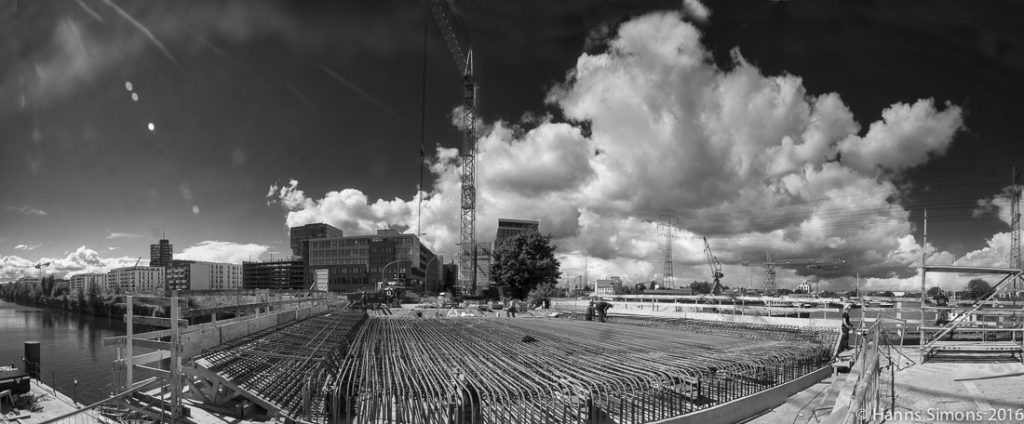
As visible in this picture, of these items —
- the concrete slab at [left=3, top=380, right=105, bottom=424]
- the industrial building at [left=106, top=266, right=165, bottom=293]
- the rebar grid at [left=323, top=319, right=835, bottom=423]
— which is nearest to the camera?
the rebar grid at [left=323, top=319, right=835, bottom=423]

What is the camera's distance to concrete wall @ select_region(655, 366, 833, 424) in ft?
27.6

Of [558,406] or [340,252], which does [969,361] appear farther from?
[340,252]

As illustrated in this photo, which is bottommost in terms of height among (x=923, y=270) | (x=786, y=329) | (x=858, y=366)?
(x=786, y=329)

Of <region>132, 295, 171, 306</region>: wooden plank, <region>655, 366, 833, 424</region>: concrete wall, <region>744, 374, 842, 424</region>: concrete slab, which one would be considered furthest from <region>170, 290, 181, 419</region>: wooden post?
<region>744, 374, 842, 424</region>: concrete slab

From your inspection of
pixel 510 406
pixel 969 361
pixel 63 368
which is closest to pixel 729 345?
pixel 969 361

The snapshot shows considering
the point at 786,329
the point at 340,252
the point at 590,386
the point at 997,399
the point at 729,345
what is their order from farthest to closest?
1. the point at 340,252
2. the point at 786,329
3. the point at 729,345
4. the point at 997,399
5. the point at 590,386

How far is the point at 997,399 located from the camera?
8984 millimetres

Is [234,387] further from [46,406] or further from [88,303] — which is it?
[88,303]

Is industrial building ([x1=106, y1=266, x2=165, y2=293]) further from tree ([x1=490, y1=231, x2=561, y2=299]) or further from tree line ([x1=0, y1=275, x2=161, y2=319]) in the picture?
tree ([x1=490, y1=231, x2=561, y2=299])

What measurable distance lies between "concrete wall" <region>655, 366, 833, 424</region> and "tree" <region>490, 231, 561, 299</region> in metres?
44.3

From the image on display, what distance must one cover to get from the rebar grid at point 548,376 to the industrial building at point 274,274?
183 meters

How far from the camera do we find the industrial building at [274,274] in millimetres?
184125

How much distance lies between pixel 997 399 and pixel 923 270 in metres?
5.97

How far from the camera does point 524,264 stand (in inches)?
2228
